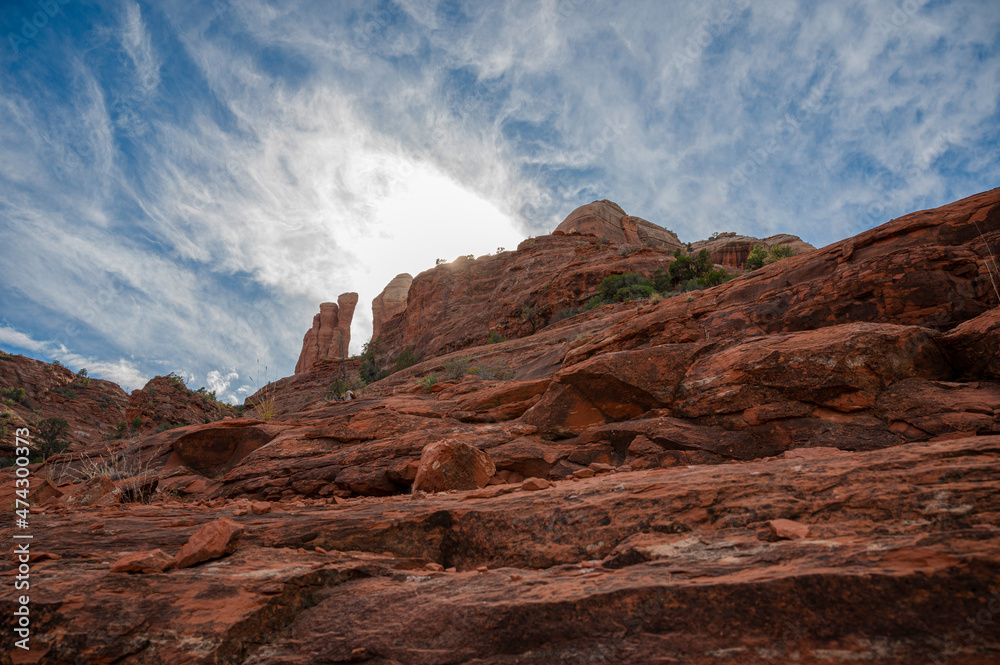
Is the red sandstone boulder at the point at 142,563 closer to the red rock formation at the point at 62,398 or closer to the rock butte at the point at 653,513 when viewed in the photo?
the rock butte at the point at 653,513

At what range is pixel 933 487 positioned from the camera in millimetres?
3166

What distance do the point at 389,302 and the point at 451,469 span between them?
74.8 meters

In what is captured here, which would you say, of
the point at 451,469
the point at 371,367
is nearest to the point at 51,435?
the point at 371,367

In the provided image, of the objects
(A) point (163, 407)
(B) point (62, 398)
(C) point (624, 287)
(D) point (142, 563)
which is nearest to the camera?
(D) point (142, 563)

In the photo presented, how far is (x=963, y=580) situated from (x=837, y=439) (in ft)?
15.0

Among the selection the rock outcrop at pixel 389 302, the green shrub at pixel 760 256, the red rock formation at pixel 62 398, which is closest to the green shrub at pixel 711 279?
the green shrub at pixel 760 256

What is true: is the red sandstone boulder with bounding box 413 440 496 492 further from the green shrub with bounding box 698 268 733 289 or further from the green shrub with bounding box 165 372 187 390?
the green shrub with bounding box 165 372 187 390

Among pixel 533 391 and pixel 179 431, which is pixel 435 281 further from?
pixel 533 391

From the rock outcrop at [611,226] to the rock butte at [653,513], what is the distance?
39.7 metres

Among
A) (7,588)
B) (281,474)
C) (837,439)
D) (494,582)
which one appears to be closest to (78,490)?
(281,474)

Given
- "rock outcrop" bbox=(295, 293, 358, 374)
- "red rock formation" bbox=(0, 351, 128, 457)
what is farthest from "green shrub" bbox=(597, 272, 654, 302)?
"rock outcrop" bbox=(295, 293, 358, 374)

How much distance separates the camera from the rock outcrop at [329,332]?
76312mm

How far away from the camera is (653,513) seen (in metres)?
4.08

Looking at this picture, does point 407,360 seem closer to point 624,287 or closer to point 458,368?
point 624,287
